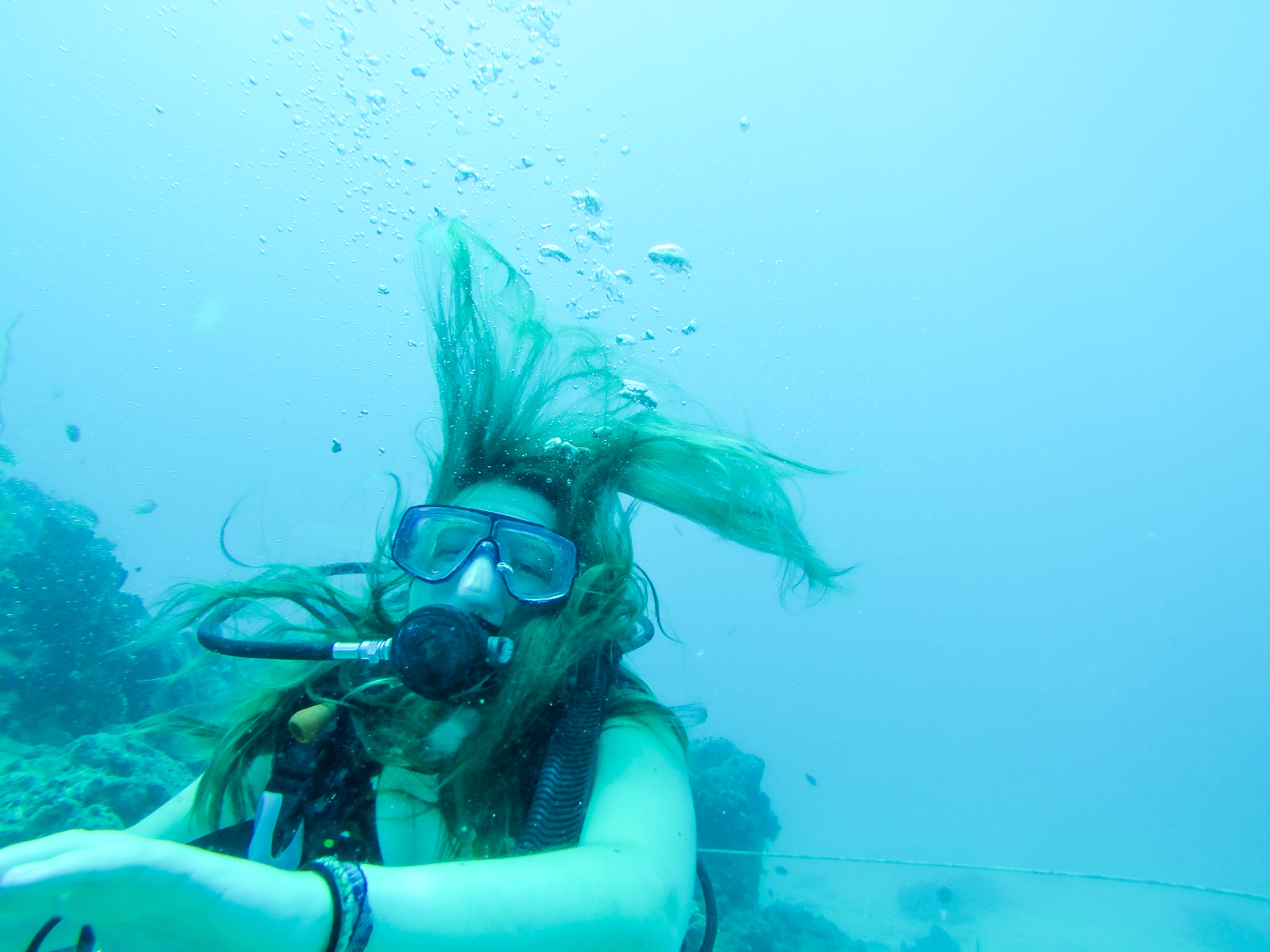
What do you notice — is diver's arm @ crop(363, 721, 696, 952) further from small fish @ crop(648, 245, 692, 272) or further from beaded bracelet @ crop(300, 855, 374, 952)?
small fish @ crop(648, 245, 692, 272)

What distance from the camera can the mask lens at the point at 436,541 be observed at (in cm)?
265

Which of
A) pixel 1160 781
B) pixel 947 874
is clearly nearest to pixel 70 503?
pixel 947 874

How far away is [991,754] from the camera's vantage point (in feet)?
318

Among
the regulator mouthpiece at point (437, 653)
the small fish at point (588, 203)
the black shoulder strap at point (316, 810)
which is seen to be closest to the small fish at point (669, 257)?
the small fish at point (588, 203)

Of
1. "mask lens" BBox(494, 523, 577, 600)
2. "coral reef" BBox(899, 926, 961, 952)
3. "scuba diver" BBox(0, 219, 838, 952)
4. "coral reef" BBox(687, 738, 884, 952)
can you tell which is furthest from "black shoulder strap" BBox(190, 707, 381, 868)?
"coral reef" BBox(899, 926, 961, 952)

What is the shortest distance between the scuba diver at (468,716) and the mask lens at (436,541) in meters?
0.01

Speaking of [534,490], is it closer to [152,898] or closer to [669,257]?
[152,898]

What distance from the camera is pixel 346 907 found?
95 centimetres

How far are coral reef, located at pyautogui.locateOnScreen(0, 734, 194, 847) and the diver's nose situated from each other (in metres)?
5.59

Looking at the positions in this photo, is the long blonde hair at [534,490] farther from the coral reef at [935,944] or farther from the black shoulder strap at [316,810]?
the coral reef at [935,944]

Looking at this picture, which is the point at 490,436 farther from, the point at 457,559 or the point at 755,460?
the point at 755,460

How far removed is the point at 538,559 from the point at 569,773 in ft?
3.51

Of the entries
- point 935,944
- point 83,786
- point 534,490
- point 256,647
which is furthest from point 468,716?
point 935,944

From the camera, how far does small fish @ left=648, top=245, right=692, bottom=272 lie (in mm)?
6676
